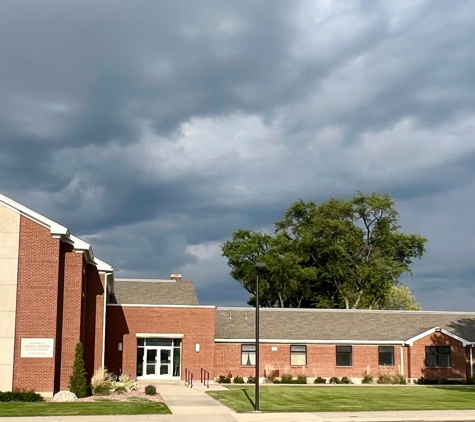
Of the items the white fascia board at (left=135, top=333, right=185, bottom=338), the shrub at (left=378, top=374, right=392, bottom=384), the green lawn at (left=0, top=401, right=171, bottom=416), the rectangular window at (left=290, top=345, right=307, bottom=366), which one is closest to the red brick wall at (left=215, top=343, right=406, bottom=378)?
the rectangular window at (left=290, top=345, right=307, bottom=366)

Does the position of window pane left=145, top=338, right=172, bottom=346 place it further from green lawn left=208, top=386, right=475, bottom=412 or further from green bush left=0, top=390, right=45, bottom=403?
green bush left=0, top=390, right=45, bottom=403

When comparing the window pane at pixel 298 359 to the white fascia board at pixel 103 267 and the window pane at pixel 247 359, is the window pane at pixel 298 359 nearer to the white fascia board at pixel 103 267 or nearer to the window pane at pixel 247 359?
the window pane at pixel 247 359

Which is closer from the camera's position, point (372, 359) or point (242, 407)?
point (242, 407)

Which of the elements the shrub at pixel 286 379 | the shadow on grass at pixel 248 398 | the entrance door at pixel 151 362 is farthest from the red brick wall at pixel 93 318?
the shrub at pixel 286 379

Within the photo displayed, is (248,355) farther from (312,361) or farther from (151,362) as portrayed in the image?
(151,362)

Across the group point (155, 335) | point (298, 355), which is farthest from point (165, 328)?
point (298, 355)

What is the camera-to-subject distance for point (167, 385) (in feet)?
129

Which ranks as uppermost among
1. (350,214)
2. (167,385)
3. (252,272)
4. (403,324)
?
(350,214)

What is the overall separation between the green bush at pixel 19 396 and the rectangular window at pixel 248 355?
18345 mm

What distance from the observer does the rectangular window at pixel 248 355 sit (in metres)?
44.8

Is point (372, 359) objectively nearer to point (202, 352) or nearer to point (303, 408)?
point (202, 352)

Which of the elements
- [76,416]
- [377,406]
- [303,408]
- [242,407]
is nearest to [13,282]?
[76,416]

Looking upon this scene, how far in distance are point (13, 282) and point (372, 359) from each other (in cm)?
2595

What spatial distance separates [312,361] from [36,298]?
853 inches
